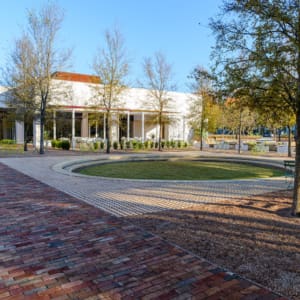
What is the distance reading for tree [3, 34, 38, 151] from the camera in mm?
18250

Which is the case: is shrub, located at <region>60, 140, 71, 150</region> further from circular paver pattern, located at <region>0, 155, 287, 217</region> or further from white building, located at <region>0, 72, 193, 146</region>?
circular paver pattern, located at <region>0, 155, 287, 217</region>

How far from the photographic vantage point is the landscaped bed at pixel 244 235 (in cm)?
325

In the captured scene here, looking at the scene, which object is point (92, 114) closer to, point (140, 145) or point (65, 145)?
point (65, 145)

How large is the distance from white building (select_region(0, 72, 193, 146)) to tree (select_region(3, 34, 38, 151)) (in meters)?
1.30

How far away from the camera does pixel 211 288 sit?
9.50 feet

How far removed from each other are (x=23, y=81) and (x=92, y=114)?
226 inches

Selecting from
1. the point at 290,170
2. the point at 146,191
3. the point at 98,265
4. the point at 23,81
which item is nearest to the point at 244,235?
the point at 98,265

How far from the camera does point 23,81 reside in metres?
18.7

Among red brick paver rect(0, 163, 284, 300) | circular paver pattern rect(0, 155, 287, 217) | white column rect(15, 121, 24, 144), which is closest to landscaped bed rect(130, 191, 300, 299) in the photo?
red brick paver rect(0, 163, 284, 300)

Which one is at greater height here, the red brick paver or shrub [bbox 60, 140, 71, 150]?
shrub [bbox 60, 140, 71, 150]

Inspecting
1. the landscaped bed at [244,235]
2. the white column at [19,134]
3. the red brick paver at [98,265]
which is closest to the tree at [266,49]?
the landscaped bed at [244,235]

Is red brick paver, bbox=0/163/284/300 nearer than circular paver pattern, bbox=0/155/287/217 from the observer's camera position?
Yes

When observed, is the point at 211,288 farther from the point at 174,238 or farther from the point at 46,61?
the point at 46,61

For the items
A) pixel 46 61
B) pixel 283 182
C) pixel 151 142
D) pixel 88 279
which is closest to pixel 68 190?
pixel 88 279
